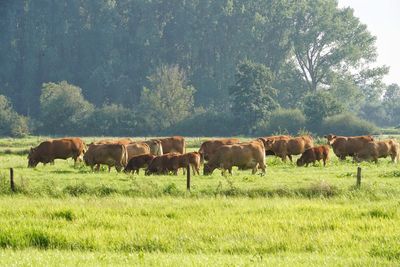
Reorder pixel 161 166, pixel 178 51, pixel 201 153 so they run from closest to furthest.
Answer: pixel 161 166 → pixel 201 153 → pixel 178 51

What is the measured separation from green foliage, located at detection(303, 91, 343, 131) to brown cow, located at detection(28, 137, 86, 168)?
40.7m

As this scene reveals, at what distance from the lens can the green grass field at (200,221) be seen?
14.4 meters

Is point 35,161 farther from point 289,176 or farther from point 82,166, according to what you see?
point 289,176

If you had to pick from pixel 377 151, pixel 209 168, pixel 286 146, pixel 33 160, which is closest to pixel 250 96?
pixel 286 146

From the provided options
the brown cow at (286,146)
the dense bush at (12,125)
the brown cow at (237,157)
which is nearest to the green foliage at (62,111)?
the dense bush at (12,125)

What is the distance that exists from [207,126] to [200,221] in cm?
6732

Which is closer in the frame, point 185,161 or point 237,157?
point 185,161

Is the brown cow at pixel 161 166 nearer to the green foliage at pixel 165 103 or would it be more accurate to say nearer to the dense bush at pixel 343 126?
the dense bush at pixel 343 126

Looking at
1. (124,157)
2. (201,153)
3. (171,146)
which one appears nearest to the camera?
(201,153)

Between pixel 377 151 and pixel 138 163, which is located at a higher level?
pixel 377 151

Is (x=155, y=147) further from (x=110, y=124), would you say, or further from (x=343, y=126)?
(x=110, y=124)

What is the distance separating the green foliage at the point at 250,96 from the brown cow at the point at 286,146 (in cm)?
3852

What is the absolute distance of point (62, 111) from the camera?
85250mm

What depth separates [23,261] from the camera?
13.4 metres
